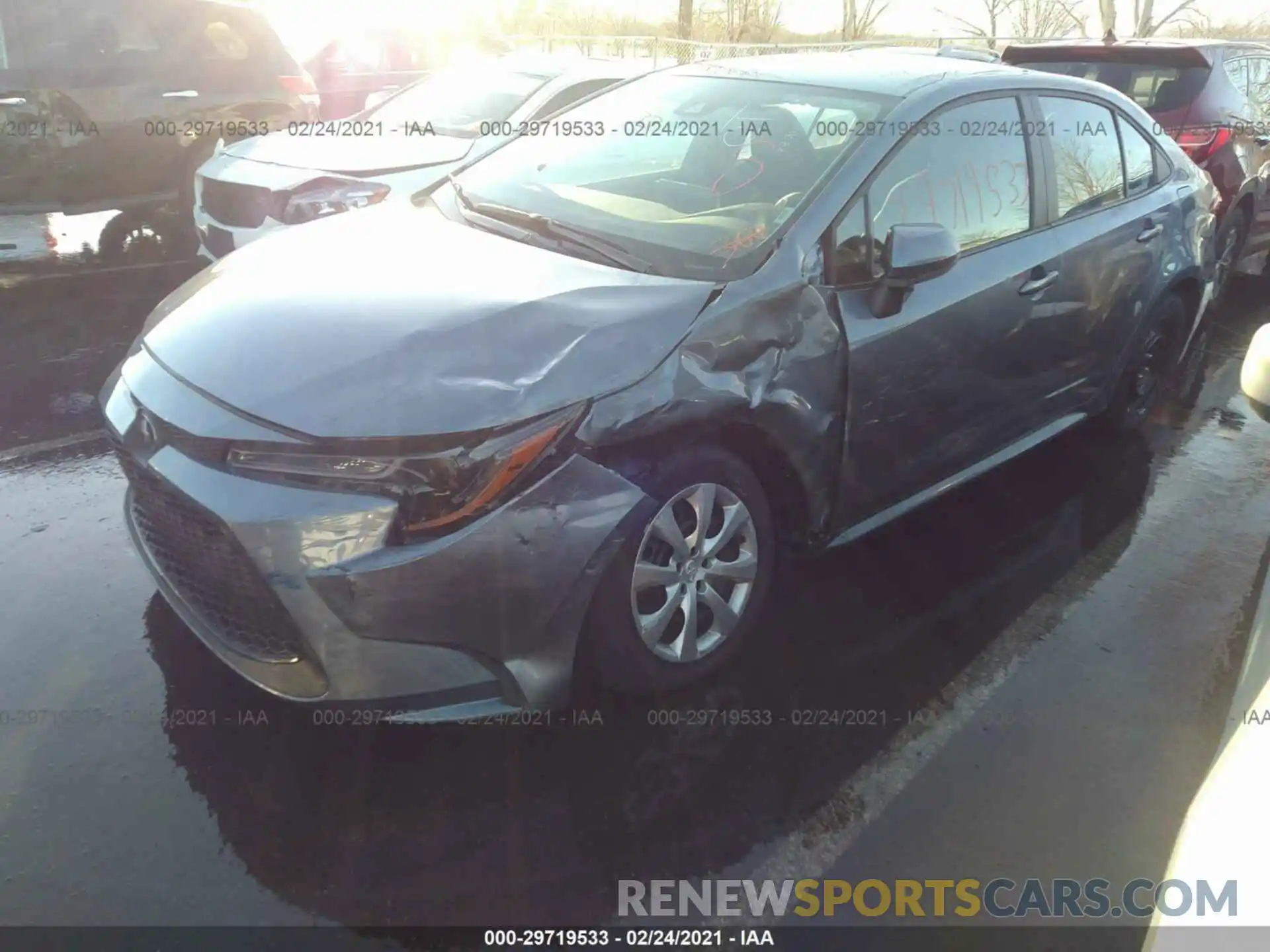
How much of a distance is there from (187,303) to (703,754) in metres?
1.98

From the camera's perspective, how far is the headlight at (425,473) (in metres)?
2.33

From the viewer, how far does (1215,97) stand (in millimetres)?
7262

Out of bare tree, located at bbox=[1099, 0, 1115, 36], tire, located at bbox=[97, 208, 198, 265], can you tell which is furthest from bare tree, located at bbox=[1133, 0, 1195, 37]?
tire, located at bbox=[97, 208, 198, 265]

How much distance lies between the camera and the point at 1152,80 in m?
7.41

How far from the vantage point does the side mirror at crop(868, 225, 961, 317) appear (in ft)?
9.88

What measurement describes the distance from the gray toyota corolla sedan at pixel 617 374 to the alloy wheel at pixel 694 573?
0.01m

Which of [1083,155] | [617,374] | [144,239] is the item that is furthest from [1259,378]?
[144,239]

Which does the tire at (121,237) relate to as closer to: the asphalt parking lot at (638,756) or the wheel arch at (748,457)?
the asphalt parking lot at (638,756)

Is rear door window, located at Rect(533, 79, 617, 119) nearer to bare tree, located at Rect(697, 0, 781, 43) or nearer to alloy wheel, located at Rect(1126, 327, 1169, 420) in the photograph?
alloy wheel, located at Rect(1126, 327, 1169, 420)

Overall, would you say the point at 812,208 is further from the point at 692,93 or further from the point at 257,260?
the point at 257,260

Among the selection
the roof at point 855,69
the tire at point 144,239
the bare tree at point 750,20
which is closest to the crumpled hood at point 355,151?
the tire at point 144,239

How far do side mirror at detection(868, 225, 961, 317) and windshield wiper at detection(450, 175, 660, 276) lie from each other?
0.70m

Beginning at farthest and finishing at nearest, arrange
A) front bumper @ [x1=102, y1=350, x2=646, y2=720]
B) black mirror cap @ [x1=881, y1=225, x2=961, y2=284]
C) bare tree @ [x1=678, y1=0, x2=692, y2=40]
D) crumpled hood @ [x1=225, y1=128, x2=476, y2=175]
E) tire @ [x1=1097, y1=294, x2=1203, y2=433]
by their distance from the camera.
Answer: bare tree @ [x1=678, y1=0, x2=692, y2=40], crumpled hood @ [x1=225, y1=128, x2=476, y2=175], tire @ [x1=1097, y1=294, x2=1203, y2=433], black mirror cap @ [x1=881, y1=225, x2=961, y2=284], front bumper @ [x1=102, y1=350, x2=646, y2=720]

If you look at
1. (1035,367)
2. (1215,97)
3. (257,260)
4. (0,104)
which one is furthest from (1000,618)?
(0,104)
